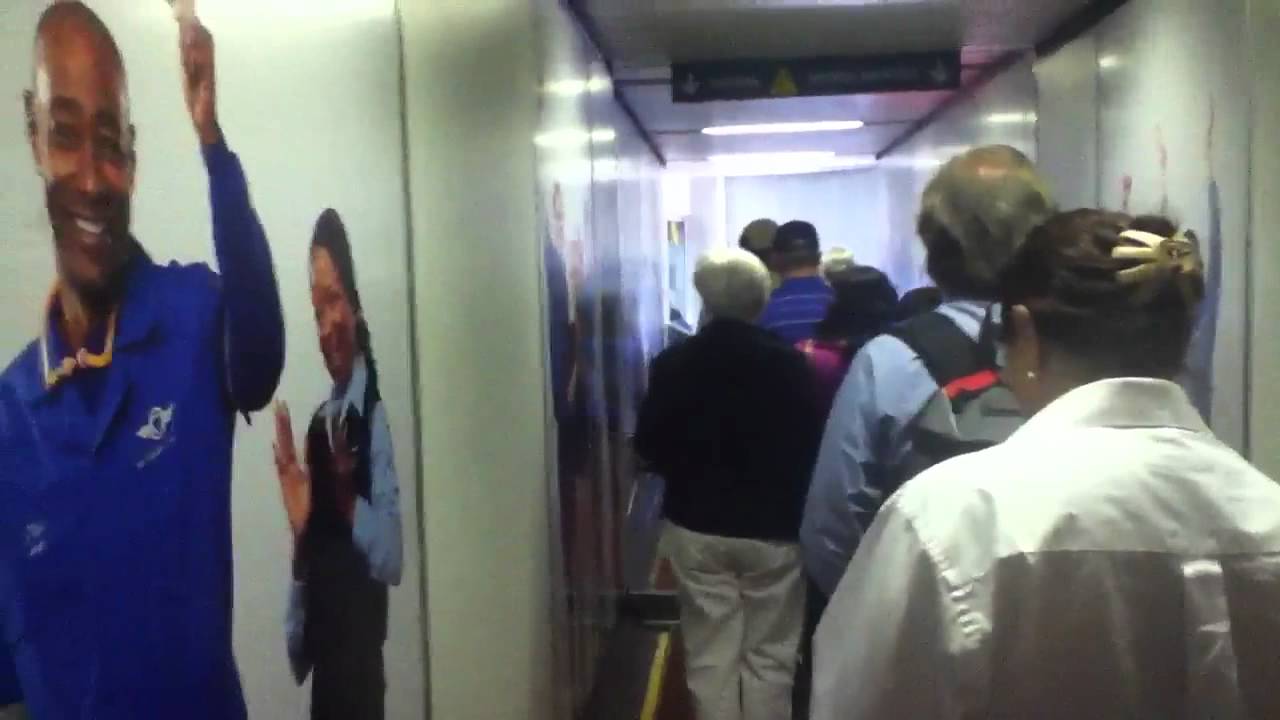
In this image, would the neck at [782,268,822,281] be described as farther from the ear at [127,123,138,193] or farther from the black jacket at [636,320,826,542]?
the ear at [127,123,138,193]

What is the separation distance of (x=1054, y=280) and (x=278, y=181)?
3.34ft

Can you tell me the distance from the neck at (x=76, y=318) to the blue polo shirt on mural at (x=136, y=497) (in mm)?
21

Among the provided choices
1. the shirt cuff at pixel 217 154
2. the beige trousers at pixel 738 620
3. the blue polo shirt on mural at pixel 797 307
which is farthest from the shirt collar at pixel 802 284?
the shirt cuff at pixel 217 154

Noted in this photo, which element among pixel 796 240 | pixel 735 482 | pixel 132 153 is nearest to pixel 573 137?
pixel 796 240

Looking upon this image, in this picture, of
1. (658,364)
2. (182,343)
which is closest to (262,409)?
(182,343)

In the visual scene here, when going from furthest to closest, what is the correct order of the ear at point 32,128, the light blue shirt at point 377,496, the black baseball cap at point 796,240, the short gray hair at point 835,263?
the short gray hair at point 835,263 < the black baseball cap at point 796,240 < the light blue shirt at point 377,496 < the ear at point 32,128

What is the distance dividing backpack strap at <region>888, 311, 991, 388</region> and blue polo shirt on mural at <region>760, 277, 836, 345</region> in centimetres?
202

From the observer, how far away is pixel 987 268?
2430 mm

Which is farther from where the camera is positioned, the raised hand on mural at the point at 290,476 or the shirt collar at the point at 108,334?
the raised hand on mural at the point at 290,476

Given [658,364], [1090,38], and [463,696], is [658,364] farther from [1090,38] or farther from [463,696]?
[1090,38]

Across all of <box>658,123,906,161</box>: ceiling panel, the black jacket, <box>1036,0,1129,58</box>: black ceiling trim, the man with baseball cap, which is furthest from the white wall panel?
<box>658,123,906,161</box>: ceiling panel

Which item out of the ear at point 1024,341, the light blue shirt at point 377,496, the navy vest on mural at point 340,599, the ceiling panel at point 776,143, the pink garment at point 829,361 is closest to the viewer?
the ear at point 1024,341

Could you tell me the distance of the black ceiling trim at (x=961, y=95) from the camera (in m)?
6.28

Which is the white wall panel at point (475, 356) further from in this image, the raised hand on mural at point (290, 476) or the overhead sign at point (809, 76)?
the overhead sign at point (809, 76)
